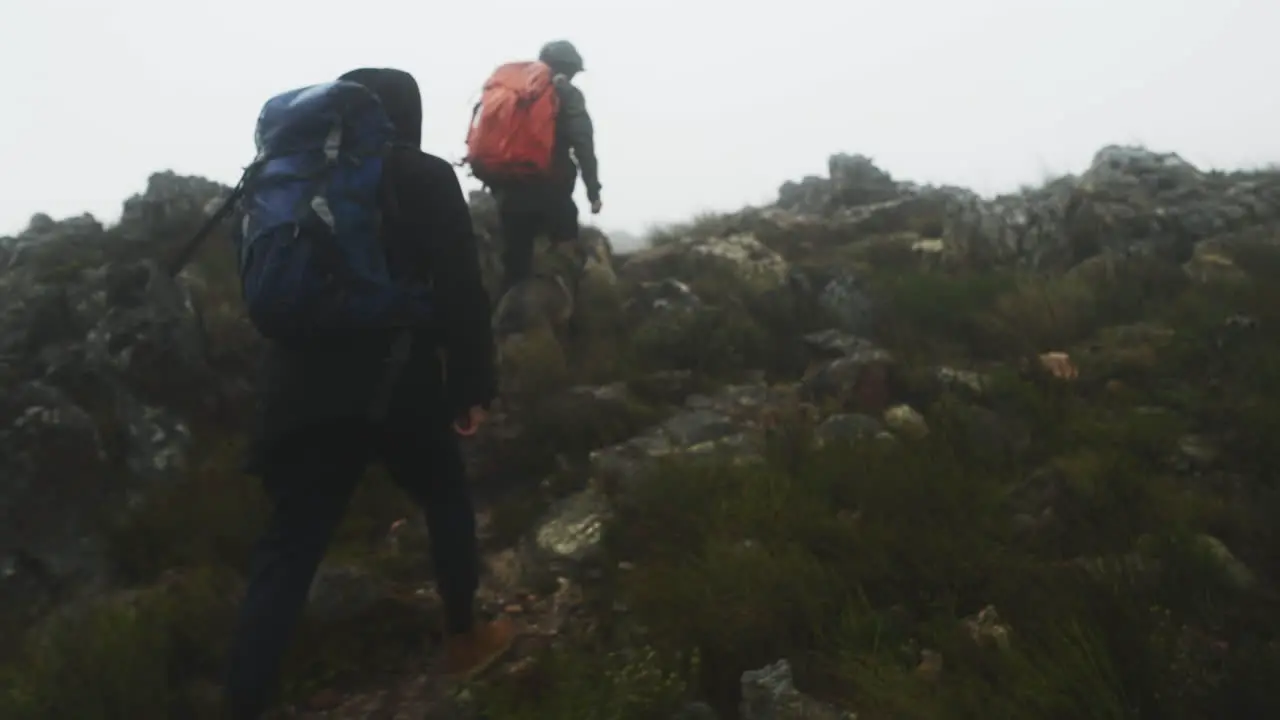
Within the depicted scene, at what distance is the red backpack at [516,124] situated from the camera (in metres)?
5.54

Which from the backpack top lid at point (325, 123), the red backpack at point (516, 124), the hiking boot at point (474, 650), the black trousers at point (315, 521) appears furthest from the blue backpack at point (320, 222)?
the red backpack at point (516, 124)

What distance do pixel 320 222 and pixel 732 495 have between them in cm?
181

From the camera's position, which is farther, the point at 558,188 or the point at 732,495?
the point at 558,188

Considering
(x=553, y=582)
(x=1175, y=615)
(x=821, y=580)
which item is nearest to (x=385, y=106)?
(x=553, y=582)

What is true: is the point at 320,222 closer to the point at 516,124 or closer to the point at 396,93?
the point at 396,93

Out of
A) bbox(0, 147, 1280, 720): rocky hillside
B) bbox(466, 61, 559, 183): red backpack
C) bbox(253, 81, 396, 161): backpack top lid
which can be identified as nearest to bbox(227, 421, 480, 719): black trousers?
bbox(0, 147, 1280, 720): rocky hillside

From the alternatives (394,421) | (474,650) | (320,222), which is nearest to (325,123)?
(320,222)

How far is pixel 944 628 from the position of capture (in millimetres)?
2639

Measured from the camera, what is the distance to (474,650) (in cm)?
321

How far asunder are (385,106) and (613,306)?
359 cm

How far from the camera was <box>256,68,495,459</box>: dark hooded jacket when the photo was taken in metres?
2.74

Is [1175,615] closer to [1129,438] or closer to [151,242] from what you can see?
[1129,438]

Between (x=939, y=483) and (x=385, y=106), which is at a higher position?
(x=385, y=106)

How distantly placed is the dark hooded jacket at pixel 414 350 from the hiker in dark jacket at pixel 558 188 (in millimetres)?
2668
